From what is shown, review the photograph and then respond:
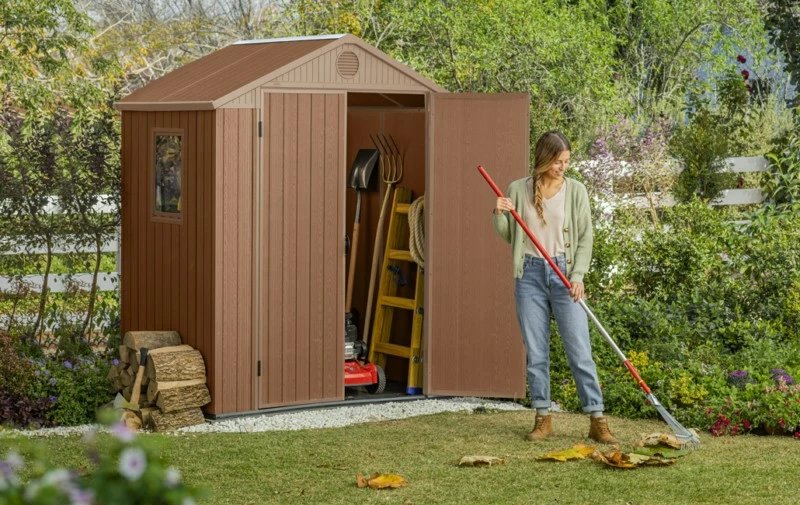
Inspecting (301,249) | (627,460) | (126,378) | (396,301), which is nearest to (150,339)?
(126,378)

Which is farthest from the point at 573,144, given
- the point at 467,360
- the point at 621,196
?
the point at 467,360

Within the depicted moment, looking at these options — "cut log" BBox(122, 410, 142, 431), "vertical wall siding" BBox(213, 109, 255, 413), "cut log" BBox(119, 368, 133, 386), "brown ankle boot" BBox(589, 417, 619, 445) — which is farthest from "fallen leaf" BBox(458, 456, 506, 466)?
"cut log" BBox(119, 368, 133, 386)

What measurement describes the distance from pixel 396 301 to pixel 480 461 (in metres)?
2.68

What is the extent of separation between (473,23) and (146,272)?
6.06m

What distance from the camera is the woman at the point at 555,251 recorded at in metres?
7.30

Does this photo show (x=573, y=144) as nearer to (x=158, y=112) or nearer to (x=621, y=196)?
(x=621, y=196)

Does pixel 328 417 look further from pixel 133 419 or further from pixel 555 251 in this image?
pixel 555 251

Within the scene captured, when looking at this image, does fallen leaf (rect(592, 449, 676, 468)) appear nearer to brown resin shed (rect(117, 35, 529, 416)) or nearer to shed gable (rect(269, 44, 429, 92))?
brown resin shed (rect(117, 35, 529, 416))

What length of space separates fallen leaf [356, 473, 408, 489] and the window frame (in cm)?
261

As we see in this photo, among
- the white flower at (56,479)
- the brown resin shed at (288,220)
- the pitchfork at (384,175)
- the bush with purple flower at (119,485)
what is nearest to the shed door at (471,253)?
the brown resin shed at (288,220)

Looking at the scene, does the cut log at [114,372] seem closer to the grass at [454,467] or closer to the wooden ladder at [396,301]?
the grass at [454,467]

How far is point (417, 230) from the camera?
8.98 metres

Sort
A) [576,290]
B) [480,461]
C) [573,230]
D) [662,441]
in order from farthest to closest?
[573,230]
[576,290]
[662,441]
[480,461]

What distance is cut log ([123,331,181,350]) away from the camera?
802 centimetres
